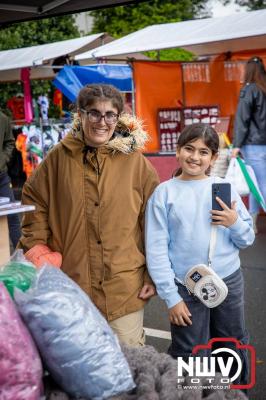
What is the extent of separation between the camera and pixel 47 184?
2467 mm

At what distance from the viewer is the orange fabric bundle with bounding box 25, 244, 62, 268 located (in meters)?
2.33

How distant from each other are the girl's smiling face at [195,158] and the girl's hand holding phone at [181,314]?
0.56m

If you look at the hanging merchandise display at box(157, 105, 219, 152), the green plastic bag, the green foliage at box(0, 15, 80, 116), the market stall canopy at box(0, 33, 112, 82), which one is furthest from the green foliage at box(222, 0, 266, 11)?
the green plastic bag

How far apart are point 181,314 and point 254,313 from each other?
87.9 inches

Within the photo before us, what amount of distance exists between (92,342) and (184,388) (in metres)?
0.28

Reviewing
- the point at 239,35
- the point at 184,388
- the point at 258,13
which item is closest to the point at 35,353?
the point at 184,388

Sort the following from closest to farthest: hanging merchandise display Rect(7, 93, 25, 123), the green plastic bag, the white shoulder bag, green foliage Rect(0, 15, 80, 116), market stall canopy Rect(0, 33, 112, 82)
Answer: the green plastic bag, the white shoulder bag, market stall canopy Rect(0, 33, 112, 82), hanging merchandise display Rect(7, 93, 25, 123), green foliage Rect(0, 15, 80, 116)

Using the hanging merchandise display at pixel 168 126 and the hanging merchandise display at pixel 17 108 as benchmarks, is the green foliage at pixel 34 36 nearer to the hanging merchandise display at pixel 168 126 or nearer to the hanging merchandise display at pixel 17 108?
the hanging merchandise display at pixel 17 108

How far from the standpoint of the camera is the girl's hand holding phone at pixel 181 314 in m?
2.36

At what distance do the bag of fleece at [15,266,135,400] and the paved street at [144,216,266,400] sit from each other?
2034 millimetres

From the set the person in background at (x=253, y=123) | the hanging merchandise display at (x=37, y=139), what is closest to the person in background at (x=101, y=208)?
the person in background at (x=253, y=123)

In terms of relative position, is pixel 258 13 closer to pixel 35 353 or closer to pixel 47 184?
pixel 47 184

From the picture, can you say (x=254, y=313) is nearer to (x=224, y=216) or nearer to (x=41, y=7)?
(x=224, y=216)

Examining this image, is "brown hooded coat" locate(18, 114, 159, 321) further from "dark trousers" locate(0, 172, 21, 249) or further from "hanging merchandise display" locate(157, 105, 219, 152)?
"hanging merchandise display" locate(157, 105, 219, 152)
